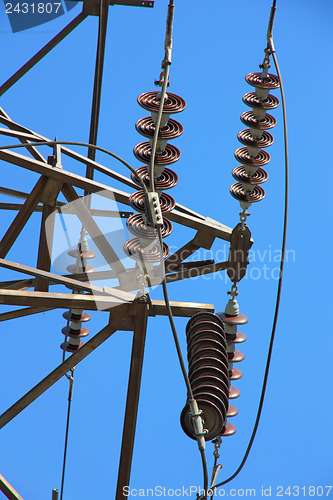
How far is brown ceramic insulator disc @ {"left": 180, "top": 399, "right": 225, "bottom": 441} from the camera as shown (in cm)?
350

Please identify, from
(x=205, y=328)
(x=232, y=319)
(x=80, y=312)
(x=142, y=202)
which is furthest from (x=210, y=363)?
(x=80, y=312)

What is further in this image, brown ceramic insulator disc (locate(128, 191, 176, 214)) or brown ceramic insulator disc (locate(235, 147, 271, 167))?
brown ceramic insulator disc (locate(235, 147, 271, 167))

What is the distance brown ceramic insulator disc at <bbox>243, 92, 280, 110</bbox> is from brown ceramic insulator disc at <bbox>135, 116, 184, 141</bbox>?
683mm

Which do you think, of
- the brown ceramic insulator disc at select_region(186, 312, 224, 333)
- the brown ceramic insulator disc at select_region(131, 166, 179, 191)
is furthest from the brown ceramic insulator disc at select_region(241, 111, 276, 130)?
the brown ceramic insulator disc at select_region(186, 312, 224, 333)

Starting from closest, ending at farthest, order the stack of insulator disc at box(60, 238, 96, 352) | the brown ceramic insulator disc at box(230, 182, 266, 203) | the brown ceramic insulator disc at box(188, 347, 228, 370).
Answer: the brown ceramic insulator disc at box(188, 347, 228, 370)
the brown ceramic insulator disc at box(230, 182, 266, 203)
the stack of insulator disc at box(60, 238, 96, 352)

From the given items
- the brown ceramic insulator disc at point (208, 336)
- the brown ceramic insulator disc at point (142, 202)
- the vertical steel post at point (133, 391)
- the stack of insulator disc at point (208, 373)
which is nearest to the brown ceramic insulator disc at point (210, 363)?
the stack of insulator disc at point (208, 373)

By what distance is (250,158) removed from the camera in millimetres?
4098

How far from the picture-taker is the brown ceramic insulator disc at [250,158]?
13.4ft

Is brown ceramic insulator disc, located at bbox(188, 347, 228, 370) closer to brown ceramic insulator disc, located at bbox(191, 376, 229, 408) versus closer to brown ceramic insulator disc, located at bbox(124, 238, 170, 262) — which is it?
brown ceramic insulator disc, located at bbox(191, 376, 229, 408)

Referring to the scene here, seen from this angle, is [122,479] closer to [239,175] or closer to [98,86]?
[239,175]

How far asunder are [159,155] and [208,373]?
0.95 metres

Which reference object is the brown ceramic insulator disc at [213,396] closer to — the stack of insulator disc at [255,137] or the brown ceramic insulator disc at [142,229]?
the brown ceramic insulator disc at [142,229]

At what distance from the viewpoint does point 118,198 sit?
4367mm

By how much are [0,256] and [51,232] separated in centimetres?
58
